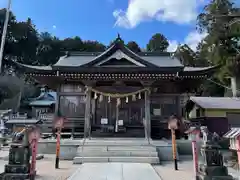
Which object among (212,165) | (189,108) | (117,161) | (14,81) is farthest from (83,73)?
(14,81)

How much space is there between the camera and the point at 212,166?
5.17 meters

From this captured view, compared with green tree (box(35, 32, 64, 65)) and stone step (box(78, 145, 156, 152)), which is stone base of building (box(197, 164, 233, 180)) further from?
green tree (box(35, 32, 64, 65))

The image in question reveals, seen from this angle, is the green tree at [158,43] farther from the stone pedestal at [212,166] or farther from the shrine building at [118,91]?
the stone pedestal at [212,166]

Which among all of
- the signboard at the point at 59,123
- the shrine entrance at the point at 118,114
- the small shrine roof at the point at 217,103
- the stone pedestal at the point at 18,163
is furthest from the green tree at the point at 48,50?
the stone pedestal at the point at 18,163

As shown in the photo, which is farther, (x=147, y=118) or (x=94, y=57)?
(x=94, y=57)

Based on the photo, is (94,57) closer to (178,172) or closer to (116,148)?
(116,148)

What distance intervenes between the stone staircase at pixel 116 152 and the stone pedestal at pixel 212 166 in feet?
10.4

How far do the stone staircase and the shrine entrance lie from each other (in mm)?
1516

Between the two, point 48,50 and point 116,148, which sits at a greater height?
point 48,50

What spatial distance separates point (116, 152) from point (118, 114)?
3219 millimetres

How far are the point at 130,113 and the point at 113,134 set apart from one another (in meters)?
1.58

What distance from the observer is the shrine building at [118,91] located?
411 inches

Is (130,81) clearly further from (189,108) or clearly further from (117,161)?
(189,108)

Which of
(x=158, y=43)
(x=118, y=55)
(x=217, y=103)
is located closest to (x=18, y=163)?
(x=118, y=55)
